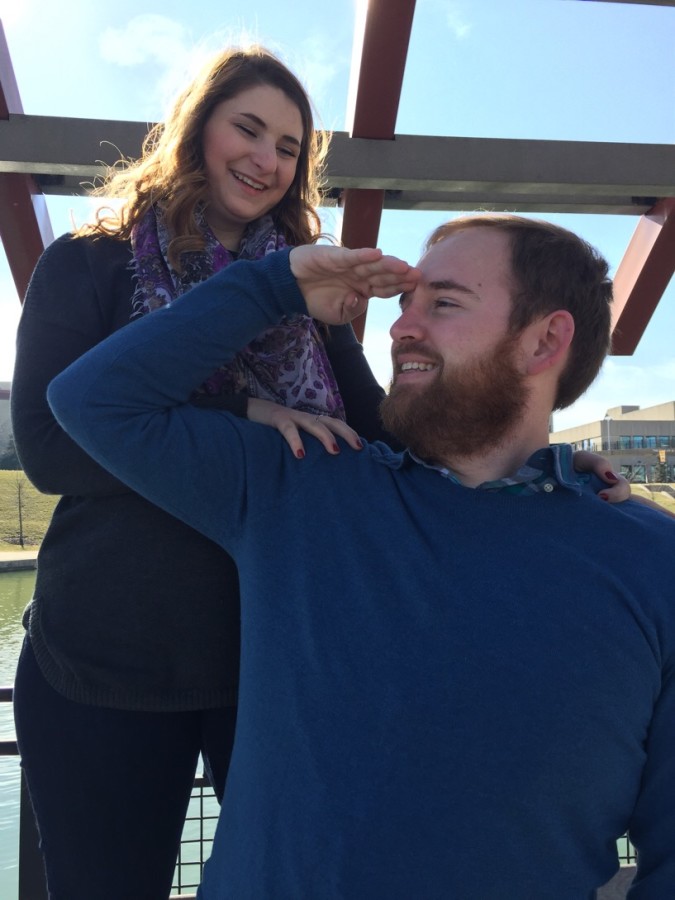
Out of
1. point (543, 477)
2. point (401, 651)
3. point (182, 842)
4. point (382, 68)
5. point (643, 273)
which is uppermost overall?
point (382, 68)

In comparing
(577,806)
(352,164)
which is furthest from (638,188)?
(577,806)

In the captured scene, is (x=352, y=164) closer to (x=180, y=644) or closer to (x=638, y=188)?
(x=638, y=188)

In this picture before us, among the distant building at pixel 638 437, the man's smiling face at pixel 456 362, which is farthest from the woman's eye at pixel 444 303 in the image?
the distant building at pixel 638 437

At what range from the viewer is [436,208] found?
2.73 metres

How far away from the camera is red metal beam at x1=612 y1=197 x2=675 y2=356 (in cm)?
282

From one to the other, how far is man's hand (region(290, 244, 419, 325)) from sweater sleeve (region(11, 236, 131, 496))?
1.10 ft

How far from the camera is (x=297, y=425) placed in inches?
48.6

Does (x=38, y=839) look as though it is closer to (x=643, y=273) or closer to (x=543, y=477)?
(x=543, y=477)

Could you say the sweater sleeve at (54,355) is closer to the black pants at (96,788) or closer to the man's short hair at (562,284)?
the black pants at (96,788)

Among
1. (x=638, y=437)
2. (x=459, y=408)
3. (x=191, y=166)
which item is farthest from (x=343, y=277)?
(x=638, y=437)

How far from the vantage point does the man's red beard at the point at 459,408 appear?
1243 millimetres

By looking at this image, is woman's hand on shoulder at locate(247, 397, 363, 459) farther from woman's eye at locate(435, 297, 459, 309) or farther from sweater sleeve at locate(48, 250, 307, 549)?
woman's eye at locate(435, 297, 459, 309)

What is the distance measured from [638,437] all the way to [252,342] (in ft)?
152

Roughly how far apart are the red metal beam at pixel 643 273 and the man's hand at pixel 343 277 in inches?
72.9
